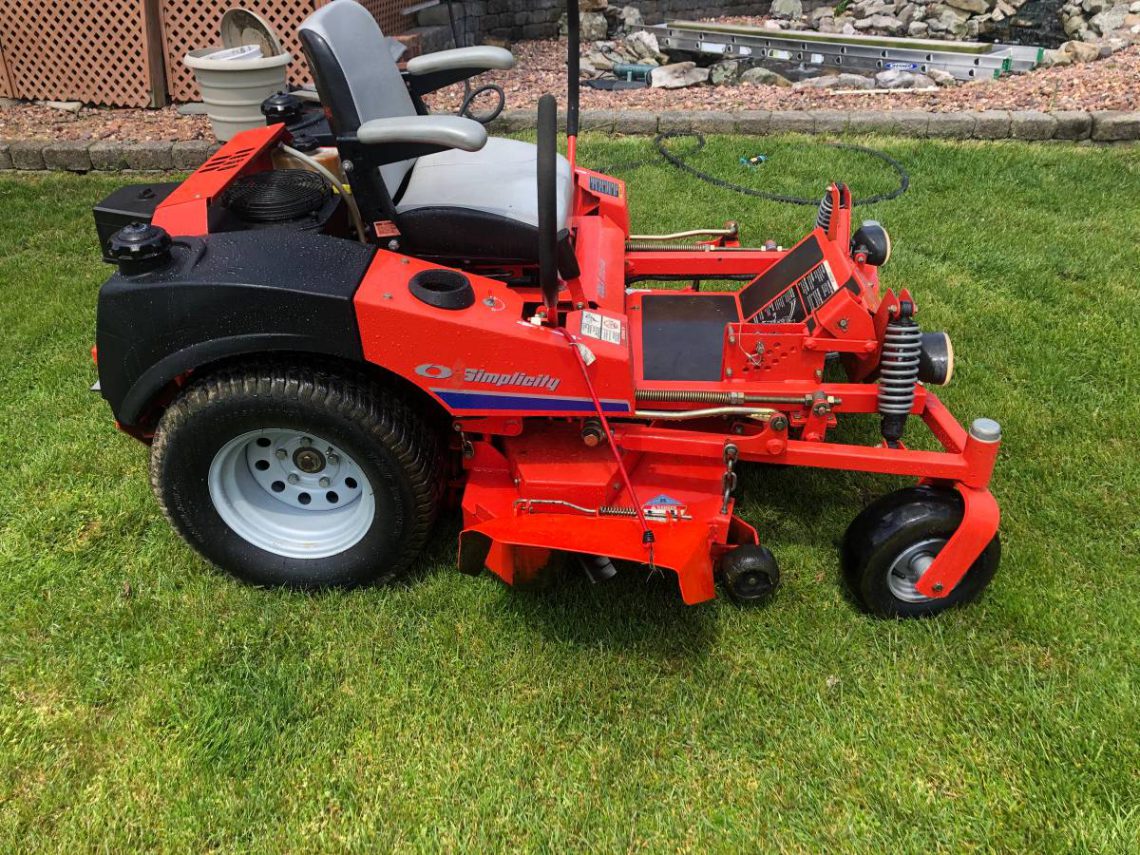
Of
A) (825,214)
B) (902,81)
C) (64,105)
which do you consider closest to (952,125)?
(902,81)

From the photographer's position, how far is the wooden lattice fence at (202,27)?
671 cm

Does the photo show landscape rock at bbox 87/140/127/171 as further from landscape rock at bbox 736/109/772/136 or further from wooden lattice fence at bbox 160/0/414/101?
landscape rock at bbox 736/109/772/136

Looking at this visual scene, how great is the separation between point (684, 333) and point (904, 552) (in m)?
0.95

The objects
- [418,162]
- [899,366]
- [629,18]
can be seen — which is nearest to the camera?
[899,366]

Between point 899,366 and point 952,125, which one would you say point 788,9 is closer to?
point 952,125

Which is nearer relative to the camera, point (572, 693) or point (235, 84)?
point (572, 693)

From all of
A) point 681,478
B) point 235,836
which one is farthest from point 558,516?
point 235,836

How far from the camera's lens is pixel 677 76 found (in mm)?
8062

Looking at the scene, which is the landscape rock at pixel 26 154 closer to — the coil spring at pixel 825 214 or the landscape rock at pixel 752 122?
the landscape rock at pixel 752 122

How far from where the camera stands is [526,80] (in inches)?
310

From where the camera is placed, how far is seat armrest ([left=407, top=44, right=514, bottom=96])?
288 centimetres

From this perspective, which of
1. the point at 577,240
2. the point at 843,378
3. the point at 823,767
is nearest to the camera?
the point at 823,767

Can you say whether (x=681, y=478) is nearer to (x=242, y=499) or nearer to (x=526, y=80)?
(x=242, y=499)

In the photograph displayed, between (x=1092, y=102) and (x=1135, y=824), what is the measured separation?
5988 millimetres
